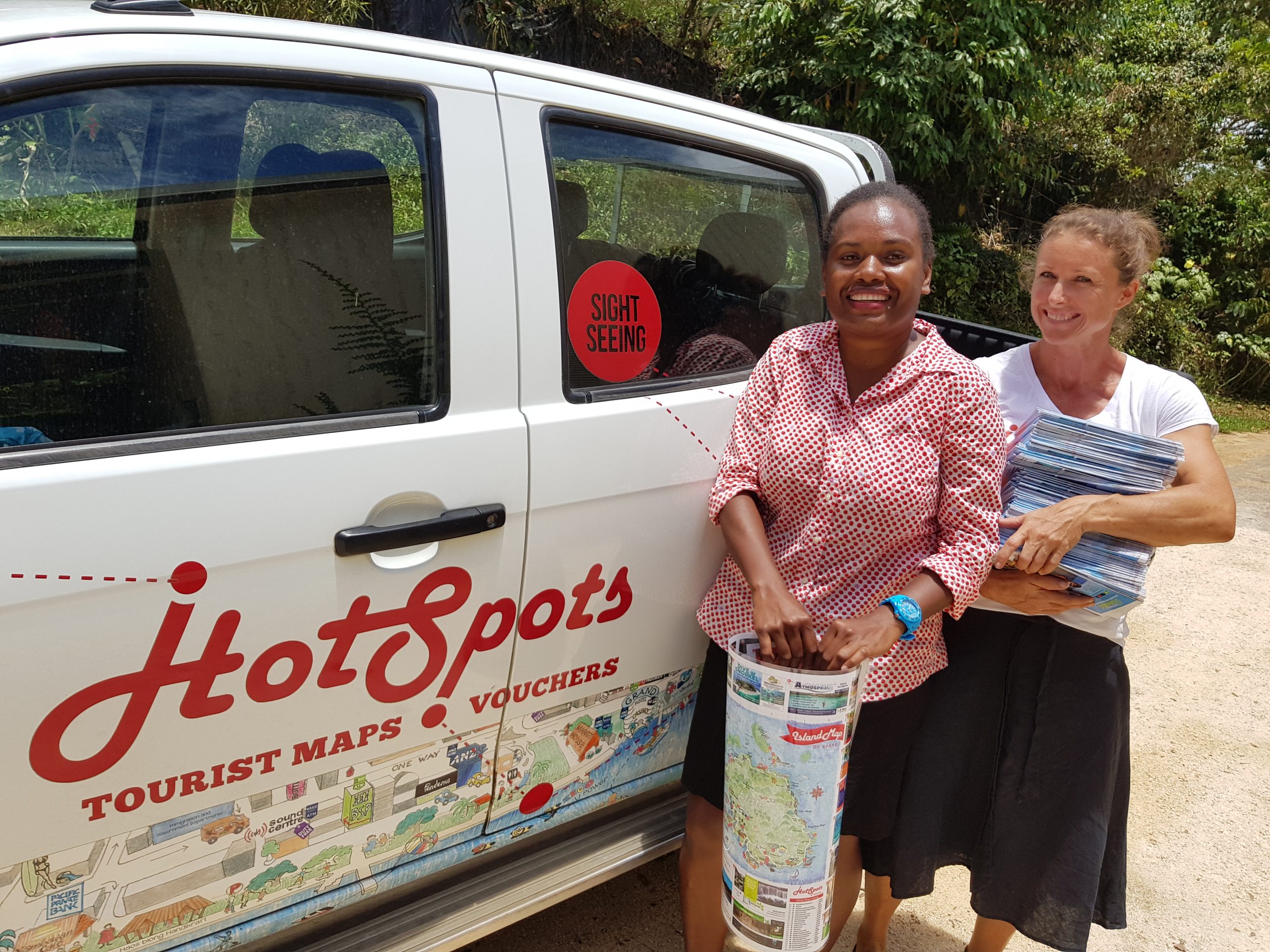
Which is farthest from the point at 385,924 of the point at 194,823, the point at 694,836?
the point at 694,836

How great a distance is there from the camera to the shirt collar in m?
1.97

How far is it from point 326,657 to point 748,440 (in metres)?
0.96

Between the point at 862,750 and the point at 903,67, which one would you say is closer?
the point at 862,750

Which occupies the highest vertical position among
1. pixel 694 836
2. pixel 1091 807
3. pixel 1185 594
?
pixel 1091 807

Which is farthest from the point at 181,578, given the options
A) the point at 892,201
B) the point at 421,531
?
the point at 892,201

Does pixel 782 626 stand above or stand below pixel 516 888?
above

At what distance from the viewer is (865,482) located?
194 cm

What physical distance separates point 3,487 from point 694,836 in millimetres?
1594

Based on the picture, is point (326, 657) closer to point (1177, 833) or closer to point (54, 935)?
point (54, 935)

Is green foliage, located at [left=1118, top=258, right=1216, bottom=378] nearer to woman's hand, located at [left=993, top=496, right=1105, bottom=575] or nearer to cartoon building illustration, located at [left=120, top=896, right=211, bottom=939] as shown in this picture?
woman's hand, located at [left=993, top=496, right=1105, bottom=575]

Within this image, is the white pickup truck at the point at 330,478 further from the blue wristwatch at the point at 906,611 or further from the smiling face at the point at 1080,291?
the smiling face at the point at 1080,291

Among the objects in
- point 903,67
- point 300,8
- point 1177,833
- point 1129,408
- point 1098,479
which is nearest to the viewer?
point 1098,479

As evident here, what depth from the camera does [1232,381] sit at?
1193 centimetres

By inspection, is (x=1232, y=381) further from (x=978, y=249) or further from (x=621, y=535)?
(x=621, y=535)
